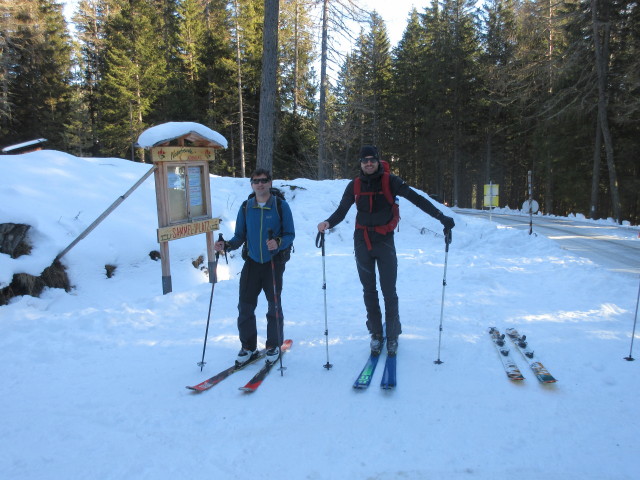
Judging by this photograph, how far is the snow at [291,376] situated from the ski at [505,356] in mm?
77

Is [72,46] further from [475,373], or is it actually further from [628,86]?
[475,373]

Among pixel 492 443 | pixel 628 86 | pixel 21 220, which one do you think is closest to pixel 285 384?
pixel 492 443

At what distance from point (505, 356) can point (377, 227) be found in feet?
6.19

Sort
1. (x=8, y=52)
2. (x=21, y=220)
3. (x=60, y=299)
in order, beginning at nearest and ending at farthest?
(x=60, y=299) → (x=21, y=220) → (x=8, y=52)

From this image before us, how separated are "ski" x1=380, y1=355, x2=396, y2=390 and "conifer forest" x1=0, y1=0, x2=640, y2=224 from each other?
18056 mm

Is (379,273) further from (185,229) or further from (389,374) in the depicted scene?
(185,229)

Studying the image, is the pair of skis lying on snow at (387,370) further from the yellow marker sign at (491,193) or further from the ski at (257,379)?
the yellow marker sign at (491,193)

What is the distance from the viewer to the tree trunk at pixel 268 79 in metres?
9.25

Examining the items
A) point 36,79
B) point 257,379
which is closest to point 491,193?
point 257,379

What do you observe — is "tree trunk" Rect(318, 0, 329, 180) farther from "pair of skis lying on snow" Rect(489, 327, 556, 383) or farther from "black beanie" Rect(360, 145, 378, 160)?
"pair of skis lying on snow" Rect(489, 327, 556, 383)

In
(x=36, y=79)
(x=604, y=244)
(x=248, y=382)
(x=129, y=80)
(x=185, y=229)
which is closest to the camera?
(x=248, y=382)

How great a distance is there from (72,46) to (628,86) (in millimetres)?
41665

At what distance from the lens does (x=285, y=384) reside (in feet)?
12.2

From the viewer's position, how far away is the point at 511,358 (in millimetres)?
4102
